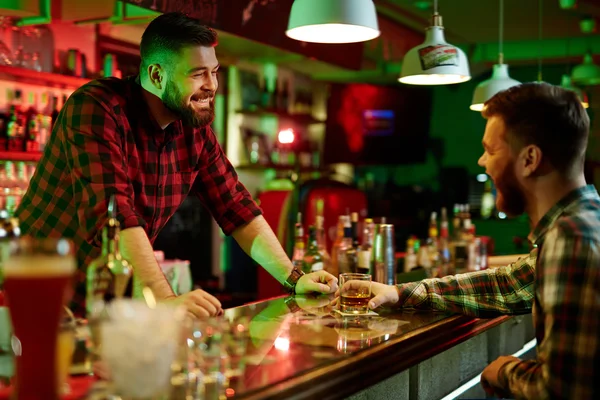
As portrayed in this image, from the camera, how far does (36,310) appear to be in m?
1.11

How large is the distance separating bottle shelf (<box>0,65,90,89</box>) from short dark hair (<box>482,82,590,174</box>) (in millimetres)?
3874

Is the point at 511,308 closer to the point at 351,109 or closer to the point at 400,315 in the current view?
the point at 400,315

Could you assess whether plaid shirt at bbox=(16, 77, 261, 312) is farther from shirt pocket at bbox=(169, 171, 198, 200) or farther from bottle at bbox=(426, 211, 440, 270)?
bottle at bbox=(426, 211, 440, 270)

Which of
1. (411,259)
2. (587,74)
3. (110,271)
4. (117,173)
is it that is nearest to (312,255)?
(411,259)

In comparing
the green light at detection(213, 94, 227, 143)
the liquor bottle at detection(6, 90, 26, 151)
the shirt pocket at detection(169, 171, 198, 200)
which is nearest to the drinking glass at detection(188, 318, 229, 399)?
the shirt pocket at detection(169, 171, 198, 200)

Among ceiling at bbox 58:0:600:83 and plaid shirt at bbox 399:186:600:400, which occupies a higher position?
ceiling at bbox 58:0:600:83

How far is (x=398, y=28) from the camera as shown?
723 centimetres

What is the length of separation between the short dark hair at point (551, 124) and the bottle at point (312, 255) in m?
1.52

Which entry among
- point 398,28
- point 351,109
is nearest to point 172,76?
point 398,28

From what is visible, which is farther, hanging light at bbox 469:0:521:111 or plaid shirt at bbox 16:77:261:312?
hanging light at bbox 469:0:521:111

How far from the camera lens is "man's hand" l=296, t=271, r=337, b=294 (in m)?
2.45

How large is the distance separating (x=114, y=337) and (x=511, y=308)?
1392 millimetres

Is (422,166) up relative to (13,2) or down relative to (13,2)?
down

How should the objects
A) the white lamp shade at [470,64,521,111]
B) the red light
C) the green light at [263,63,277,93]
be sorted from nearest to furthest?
1. the white lamp shade at [470,64,521,111]
2. the green light at [263,63,277,93]
3. the red light
